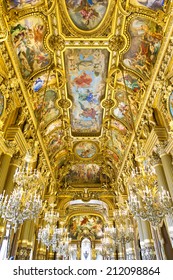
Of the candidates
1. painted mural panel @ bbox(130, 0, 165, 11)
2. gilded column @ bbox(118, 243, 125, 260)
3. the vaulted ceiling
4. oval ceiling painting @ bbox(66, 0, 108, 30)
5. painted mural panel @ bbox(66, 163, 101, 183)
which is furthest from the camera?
painted mural panel @ bbox(66, 163, 101, 183)

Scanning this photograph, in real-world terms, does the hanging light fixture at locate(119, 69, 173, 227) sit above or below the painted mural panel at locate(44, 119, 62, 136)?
below

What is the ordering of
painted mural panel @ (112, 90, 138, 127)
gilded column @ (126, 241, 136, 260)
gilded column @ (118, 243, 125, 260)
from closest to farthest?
painted mural panel @ (112, 90, 138, 127), gilded column @ (126, 241, 136, 260), gilded column @ (118, 243, 125, 260)

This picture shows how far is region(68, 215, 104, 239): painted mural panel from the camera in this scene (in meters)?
23.6

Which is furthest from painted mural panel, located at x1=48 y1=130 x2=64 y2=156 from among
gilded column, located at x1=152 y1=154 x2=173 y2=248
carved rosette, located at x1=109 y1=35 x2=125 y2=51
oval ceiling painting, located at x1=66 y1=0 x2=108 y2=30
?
gilded column, located at x1=152 y1=154 x2=173 y2=248

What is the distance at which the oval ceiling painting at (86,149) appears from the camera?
16648mm

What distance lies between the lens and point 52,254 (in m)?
16.2

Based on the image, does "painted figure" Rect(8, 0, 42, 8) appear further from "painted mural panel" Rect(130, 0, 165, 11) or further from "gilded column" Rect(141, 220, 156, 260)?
"gilded column" Rect(141, 220, 156, 260)

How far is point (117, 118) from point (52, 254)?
38.8 feet

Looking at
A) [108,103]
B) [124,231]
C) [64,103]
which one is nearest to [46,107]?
[64,103]

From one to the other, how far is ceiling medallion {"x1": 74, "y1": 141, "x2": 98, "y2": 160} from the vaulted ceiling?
53.0 inches

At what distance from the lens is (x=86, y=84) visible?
38.0ft

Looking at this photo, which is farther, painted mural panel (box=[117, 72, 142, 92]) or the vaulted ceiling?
painted mural panel (box=[117, 72, 142, 92])
